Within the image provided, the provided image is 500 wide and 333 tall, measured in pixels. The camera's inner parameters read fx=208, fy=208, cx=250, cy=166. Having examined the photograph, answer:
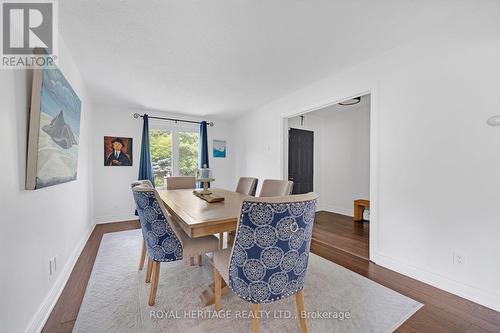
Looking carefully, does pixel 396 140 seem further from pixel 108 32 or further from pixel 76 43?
pixel 76 43

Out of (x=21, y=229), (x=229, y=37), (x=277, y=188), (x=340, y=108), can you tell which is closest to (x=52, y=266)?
(x=21, y=229)

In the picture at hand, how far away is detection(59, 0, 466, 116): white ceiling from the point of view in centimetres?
162

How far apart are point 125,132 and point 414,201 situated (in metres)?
4.95

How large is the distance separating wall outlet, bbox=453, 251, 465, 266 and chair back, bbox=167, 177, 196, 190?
3345 mm

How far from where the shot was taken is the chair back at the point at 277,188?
7.72 ft

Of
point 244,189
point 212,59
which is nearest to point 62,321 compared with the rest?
point 244,189

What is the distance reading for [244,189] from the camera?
9.85 ft

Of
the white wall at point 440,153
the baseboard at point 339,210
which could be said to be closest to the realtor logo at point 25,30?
the white wall at point 440,153

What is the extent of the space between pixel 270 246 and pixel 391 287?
158 centimetres

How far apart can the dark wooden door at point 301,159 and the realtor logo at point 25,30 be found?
149 inches

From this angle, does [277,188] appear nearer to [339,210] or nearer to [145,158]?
[339,210]

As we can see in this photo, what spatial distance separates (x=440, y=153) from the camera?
1911 millimetres

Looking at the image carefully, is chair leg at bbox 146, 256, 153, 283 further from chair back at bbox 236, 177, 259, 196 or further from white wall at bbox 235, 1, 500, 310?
white wall at bbox 235, 1, 500, 310

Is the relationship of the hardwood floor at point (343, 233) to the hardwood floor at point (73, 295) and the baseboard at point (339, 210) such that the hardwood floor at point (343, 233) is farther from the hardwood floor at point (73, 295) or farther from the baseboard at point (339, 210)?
the hardwood floor at point (73, 295)
